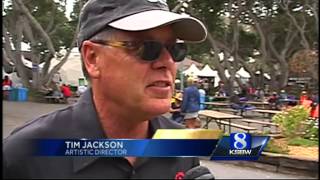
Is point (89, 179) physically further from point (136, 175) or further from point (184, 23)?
point (184, 23)

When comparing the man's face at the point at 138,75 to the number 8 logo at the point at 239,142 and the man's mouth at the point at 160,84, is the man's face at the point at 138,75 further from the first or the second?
the number 8 logo at the point at 239,142

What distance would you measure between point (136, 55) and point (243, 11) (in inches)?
46.2

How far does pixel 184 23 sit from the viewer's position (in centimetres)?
95

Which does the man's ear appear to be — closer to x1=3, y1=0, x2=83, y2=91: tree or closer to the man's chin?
the man's chin

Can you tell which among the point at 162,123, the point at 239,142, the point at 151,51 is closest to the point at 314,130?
the point at 239,142

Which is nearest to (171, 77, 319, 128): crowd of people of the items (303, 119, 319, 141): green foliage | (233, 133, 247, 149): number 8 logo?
(303, 119, 319, 141): green foliage

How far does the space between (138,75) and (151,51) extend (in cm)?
→ 5

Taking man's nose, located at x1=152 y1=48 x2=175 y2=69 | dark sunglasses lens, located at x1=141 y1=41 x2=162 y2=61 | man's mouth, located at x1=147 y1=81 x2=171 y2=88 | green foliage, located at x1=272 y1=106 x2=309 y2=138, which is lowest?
green foliage, located at x1=272 y1=106 x2=309 y2=138

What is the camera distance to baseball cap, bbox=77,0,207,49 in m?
0.91

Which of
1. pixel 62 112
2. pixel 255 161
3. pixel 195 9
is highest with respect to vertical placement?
pixel 195 9

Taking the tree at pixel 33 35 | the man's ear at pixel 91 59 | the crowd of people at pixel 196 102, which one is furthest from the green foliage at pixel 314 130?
the tree at pixel 33 35

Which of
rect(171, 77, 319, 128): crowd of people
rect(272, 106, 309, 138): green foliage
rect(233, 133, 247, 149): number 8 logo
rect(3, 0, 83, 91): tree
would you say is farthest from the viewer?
rect(272, 106, 309, 138): green foliage

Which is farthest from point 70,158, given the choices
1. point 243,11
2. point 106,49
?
point 243,11

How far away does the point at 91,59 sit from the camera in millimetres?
961
